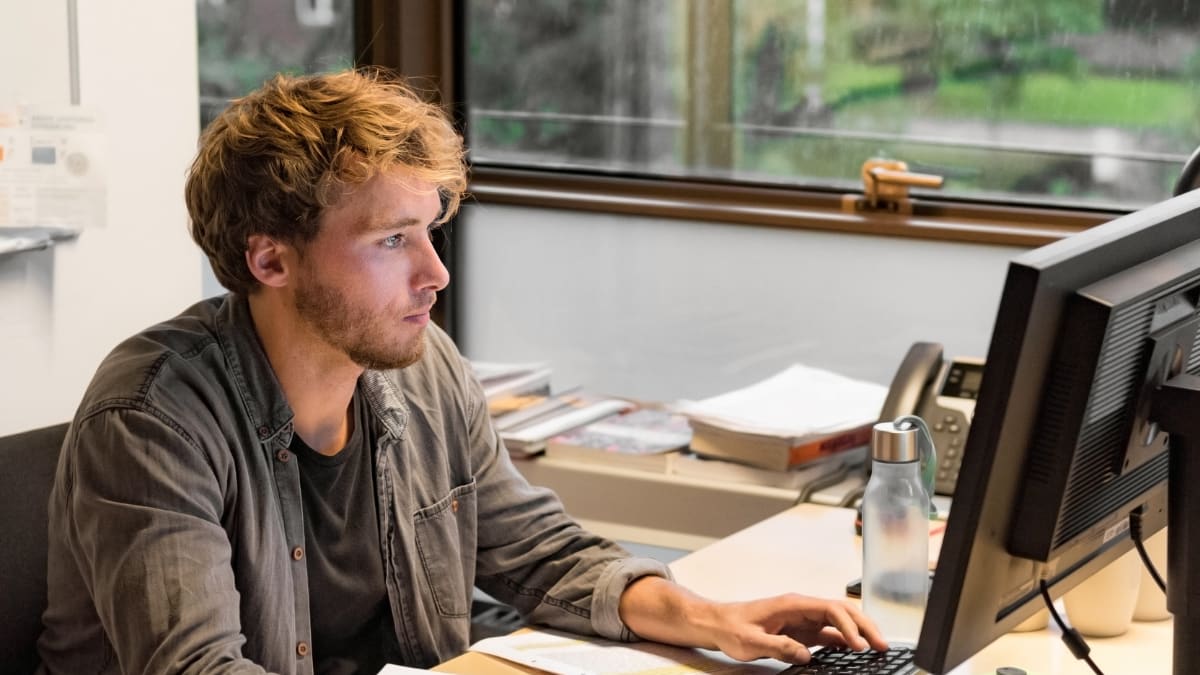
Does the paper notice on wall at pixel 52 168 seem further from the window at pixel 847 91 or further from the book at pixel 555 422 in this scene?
the window at pixel 847 91

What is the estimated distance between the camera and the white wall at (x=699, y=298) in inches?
110

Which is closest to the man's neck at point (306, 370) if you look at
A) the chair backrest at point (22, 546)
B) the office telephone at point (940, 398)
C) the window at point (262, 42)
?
the chair backrest at point (22, 546)

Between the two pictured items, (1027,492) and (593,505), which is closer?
(1027,492)

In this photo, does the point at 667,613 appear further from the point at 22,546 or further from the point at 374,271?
the point at 22,546

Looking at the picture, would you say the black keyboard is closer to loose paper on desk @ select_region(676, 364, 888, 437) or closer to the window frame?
loose paper on desk @ select_region(676, 364, 888, 437)

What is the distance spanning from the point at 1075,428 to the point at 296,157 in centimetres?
88

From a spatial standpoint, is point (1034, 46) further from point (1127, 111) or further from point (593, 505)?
point (593, 505)

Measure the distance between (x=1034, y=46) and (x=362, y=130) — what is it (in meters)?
1.57

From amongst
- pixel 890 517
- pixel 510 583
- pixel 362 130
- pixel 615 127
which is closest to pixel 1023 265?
pixel 890 517

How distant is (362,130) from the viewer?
1.56 metres

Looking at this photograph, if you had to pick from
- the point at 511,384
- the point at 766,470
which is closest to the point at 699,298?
the point at 511,384

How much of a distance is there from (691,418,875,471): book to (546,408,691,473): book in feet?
0.22

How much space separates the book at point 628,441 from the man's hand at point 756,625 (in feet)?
2.74

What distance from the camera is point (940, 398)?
2.26 m
